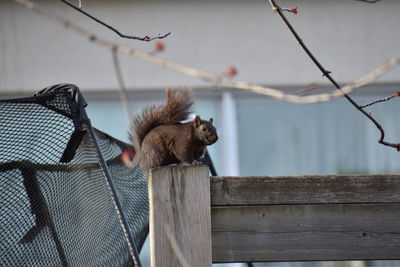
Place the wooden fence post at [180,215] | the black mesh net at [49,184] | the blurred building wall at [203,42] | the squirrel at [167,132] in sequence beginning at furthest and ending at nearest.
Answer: the blurred building wall at [203,42], the squirrel at [167,132], the black mesh net at [49,184], the wooden fence post at [180,215]

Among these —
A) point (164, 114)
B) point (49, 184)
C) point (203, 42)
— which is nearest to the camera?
point (49, 184)

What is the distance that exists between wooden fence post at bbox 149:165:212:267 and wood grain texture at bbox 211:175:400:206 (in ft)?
0.13

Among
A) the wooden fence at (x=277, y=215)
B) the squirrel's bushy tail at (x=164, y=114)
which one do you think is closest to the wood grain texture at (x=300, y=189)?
the wooden fence at (x=277, y=215)

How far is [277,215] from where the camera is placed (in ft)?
6.24

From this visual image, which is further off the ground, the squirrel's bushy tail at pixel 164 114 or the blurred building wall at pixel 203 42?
the blurred building wall at pixel 203 42

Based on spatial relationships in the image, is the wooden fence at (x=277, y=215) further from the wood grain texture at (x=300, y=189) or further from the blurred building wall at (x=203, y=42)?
the blurred building wall at (x=203, y=42)

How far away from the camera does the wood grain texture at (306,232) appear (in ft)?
6.20

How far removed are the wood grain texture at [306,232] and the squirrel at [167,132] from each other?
1.23 meters

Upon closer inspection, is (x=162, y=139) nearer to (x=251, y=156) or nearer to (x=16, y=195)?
(x=16, y=195)

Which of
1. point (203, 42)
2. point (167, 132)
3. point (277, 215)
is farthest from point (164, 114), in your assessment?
point (203, 42)

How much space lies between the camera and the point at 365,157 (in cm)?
586

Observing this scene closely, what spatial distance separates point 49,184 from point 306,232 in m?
0.75

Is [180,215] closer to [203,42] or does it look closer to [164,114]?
[164,114]

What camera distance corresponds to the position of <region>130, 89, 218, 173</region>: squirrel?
10.5ft
